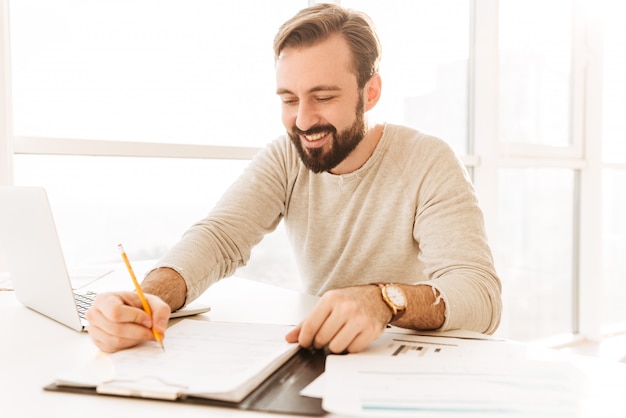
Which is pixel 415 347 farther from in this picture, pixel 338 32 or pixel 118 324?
pixel 338 32

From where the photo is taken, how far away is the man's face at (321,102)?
4.66ft

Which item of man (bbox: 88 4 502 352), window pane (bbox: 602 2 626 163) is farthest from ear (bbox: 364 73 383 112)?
window pane (bbox: 602 2 626 163)

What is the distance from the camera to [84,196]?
1.95 metres

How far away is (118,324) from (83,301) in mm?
386

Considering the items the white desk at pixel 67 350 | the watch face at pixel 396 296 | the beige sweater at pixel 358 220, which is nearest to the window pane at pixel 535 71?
the beige sweater at pixel 358 220

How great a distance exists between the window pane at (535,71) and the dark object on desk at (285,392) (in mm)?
2550

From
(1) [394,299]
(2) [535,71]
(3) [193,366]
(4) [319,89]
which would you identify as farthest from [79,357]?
(2) [535,71]

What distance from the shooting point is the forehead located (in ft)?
4.64

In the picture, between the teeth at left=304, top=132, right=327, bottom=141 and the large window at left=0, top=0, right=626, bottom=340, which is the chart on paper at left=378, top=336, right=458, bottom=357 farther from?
the large window at left=0, top=0, right=626, bottom=340

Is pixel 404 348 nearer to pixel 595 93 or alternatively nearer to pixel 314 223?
pixel 314 223

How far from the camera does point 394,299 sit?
94 cm

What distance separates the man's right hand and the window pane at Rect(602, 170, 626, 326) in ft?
11.0

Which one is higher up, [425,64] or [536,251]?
[425,64]

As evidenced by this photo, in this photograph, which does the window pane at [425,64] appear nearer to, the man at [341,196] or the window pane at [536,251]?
the window pane at [536,251]
